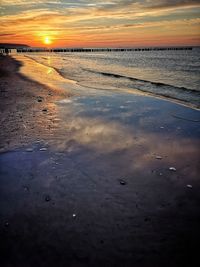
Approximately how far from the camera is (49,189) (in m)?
4.91

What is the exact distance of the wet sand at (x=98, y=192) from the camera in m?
3.45

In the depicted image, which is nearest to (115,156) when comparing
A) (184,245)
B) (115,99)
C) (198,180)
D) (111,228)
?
(198,180)

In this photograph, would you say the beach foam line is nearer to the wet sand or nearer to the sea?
the sea

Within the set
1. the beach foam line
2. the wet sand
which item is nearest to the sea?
the beach foam line

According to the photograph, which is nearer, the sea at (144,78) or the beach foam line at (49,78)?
the sea at (144,78)

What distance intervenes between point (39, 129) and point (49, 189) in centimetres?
382

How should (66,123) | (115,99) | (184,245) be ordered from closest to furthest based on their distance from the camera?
(184,245) → (66,123) → (115,99)

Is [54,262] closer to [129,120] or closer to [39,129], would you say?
[39,129]

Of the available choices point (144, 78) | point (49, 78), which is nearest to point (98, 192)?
point (49, 78)

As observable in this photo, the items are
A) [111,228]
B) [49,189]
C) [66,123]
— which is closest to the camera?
[111,228]

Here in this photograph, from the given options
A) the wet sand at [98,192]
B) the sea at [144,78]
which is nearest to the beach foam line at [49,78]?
the sea at [144,78]

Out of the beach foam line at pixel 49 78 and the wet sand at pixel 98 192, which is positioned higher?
the beach foam line at pixel 49 78

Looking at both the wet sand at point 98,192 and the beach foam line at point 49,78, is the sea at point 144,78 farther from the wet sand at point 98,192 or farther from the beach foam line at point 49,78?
the wet sand at point 98,192

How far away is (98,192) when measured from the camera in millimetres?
4816
